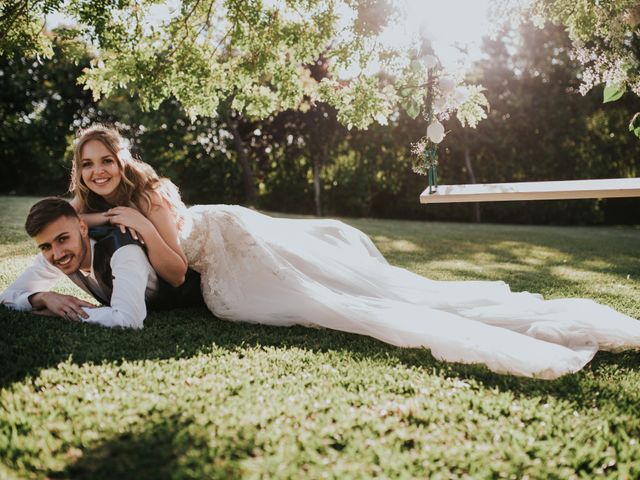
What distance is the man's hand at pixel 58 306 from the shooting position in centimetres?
320

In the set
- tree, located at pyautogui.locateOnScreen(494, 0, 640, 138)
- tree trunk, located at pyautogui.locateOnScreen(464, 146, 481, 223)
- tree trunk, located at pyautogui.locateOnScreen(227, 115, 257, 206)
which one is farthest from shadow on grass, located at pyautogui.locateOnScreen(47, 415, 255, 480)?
tree trunk, located at pyautogui.locateOnScreen(464, 146, 481, 223)

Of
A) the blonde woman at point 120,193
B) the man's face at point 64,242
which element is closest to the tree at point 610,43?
the blonde woman at point 120,193

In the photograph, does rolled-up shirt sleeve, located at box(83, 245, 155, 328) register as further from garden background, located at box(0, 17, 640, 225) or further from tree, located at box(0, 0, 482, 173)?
garden background, located at box(0, 17, 640, 225)

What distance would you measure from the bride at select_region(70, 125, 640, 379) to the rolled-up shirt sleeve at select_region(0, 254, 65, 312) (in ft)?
1.51

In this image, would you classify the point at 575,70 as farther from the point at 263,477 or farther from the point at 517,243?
the point at 263,477

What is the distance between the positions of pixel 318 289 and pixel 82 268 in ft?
4.82

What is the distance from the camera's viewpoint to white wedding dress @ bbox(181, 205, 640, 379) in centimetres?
285

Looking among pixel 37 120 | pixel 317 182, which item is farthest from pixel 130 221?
pixel 37 120

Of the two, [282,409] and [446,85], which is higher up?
[446,85]

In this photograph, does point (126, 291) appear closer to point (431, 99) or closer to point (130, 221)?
point (130, 221)

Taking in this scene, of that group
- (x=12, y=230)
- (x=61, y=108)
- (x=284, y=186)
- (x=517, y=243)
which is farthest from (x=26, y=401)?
(x=61, y=108)

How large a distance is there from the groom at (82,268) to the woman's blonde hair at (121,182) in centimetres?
32

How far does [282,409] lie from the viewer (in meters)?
2.13

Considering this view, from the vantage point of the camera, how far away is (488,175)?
18.6m
